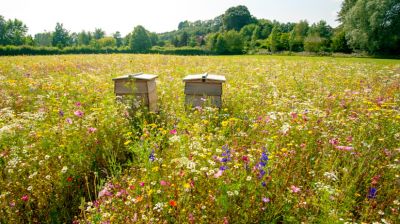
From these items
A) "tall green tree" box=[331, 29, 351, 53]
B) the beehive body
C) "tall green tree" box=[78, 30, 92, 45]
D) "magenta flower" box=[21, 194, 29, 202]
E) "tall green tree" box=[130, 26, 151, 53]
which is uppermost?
"tall green tree" box=[78, 30, 92, 45]

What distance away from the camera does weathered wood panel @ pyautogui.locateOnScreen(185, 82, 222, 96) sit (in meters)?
6.15

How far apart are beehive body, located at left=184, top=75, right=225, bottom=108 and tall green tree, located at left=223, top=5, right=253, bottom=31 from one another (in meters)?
121

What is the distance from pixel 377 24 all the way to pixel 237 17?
87.4 meters

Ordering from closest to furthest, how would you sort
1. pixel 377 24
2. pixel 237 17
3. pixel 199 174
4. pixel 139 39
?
pixel 199 174
pixel 377 24
pixel 139 39
pixel 237 17

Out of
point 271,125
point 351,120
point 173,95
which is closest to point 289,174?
point 271,125

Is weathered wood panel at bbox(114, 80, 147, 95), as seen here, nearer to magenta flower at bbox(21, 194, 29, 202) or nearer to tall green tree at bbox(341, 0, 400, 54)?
magenta flower at bbox(21, 194, 29, 202)

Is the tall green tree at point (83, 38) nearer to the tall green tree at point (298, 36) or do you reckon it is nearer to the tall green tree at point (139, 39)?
the tall green tree at point (139, 39)

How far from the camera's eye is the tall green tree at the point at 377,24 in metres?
39.8

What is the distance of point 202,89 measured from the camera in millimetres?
6188

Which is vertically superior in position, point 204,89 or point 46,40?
point 46,40

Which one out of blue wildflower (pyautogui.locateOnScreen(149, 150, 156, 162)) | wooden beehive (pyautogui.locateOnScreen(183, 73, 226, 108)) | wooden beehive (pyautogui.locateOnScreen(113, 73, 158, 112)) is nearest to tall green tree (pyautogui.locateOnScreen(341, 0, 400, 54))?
wooden beehive (pyautogui.locateOnScreen(183, 73, 226, 108))

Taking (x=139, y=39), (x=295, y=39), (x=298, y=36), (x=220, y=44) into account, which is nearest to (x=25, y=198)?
(x=295, y=39)

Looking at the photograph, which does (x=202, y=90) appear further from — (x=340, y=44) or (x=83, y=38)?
(x=83, y=38)

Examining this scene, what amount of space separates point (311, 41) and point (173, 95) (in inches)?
1962
